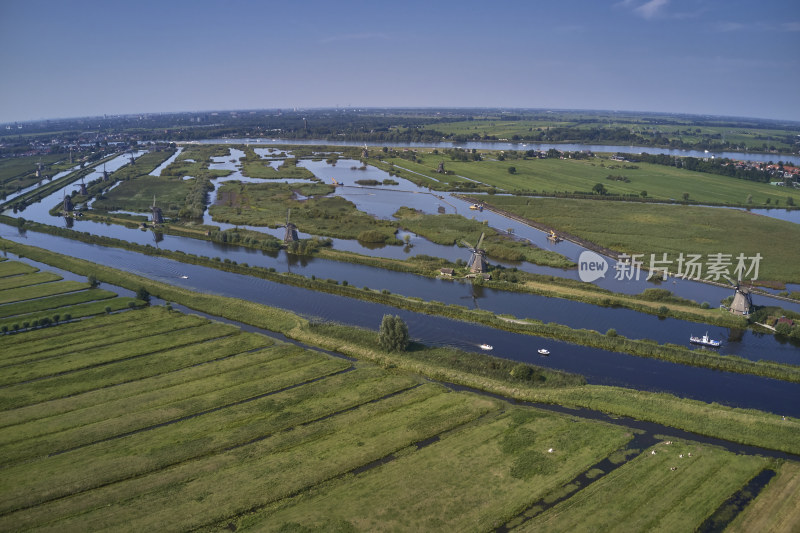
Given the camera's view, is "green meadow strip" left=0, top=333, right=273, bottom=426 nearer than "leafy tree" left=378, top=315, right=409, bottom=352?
Yes

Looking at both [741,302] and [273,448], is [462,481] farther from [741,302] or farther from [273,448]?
[741,302]

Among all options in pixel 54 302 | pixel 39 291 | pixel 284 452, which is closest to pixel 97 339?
→ pixel 54 302

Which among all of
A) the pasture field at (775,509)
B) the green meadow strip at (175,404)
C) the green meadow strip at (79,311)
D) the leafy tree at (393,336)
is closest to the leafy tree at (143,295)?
the green meadow strip at (79,311)

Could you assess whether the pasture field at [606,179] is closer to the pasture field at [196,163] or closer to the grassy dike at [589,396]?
the pasture field at [196,163]

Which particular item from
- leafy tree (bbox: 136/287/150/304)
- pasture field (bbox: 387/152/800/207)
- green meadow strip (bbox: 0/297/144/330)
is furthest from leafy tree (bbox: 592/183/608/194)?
green meadow strip (bbox: 0/297/144/330)

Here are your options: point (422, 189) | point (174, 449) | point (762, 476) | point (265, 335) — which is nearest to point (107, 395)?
point (174, 449)

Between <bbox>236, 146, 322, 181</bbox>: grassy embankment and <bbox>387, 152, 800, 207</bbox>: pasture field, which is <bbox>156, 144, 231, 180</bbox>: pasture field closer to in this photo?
<bbox>236, 146, 322, 181</bbox>: grassy embankment
